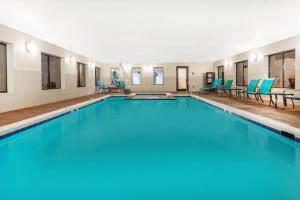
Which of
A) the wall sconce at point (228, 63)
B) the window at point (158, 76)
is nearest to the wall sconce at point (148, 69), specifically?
the window at point (158, 76)

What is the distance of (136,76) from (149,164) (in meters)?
14.2

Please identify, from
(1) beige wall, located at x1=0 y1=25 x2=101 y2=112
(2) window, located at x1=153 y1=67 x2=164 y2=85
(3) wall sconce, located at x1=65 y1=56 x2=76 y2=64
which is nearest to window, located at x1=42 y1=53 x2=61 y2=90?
(1) beige wall, located at x1=0 y1=25 x2=101 y2=112

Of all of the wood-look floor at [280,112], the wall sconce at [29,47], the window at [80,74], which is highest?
the wall sconce at [29,47]

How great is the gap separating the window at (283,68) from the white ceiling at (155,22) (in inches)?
24.6

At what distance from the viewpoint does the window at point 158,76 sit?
659 inches

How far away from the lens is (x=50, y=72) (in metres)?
9.04

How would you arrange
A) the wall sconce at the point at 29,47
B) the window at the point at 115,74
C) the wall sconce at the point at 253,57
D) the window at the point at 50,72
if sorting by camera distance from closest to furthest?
1. the wall sconce at the point at 29,47
2. the window at the point at 50,72
3. the wall sconce at the point at 253,57
4. the window at the point at 115,74

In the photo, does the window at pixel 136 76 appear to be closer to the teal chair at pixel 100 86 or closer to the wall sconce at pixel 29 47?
the teal chair at pixel 100 86

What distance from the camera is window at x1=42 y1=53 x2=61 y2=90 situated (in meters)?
8.57

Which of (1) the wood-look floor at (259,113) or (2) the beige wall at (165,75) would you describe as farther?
(2) the beige wall at (165,75)

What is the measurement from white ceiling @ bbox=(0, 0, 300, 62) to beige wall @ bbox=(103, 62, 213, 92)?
3.99 metres

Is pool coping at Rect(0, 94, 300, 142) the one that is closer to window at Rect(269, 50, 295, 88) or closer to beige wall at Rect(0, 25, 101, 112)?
beige wall at Rect(0, 25, 101, 112)

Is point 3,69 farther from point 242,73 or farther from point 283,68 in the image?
point 242,73

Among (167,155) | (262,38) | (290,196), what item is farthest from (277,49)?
(290,196)
